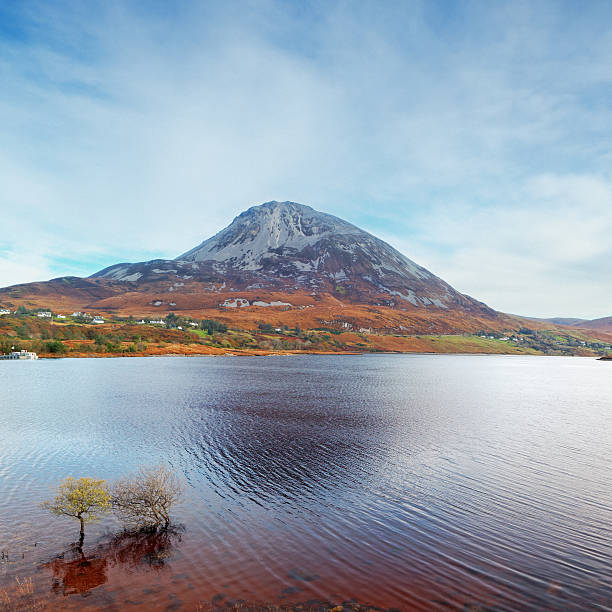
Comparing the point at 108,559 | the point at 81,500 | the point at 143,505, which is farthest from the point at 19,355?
the point at 108,559

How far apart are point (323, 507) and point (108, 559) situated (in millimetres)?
11489

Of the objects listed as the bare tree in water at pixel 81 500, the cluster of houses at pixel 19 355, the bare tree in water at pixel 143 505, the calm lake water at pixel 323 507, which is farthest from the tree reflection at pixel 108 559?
the cluster of houses at pixel 19 355

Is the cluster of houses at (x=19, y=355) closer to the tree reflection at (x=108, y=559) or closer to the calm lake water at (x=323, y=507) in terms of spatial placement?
the calm lake water at (x=323, y=507)

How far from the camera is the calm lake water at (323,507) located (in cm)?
1484

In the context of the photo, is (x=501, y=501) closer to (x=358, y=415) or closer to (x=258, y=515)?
(x=258, y=515)

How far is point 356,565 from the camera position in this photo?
16.6 meters

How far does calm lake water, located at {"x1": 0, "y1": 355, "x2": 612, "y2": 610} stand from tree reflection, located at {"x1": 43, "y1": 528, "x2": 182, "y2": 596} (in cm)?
8

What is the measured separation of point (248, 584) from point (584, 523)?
18764mm

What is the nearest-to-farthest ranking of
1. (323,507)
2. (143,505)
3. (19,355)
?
1. (143,505)
2. (323,507)
3. (19,355)

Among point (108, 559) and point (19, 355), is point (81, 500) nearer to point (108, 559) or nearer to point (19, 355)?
point (108, 559)

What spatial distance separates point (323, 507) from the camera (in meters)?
23.0

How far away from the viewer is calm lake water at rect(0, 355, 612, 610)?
48.7ft

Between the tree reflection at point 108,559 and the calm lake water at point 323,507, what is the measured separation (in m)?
0.08

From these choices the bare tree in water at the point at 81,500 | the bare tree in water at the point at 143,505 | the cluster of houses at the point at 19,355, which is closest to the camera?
the bare tree in water at the point at 81,500
